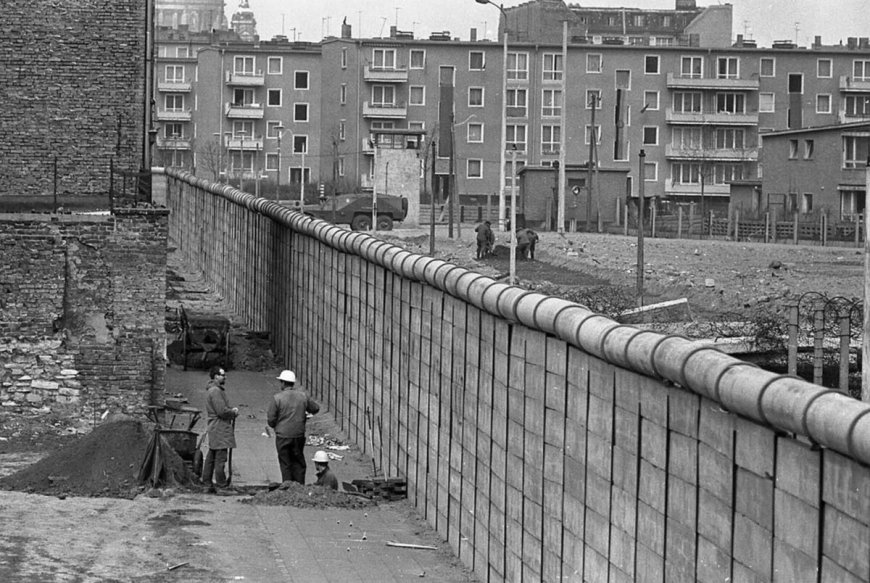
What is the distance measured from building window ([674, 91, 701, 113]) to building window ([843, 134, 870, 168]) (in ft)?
95.4

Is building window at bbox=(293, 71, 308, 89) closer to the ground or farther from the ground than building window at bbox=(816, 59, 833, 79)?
closer to the ground

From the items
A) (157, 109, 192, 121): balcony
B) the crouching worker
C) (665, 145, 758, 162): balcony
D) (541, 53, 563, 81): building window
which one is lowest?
the crouching worker

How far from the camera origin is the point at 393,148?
226 feet

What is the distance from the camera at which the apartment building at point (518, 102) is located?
9425cm

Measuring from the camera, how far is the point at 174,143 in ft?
316

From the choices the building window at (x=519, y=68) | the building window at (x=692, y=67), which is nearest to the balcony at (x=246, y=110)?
the building window at (x=519, y=68)

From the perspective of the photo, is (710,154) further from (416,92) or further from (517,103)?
(416,92)

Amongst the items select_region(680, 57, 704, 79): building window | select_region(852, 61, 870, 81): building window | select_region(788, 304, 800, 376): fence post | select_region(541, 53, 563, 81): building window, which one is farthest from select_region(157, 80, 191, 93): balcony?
select_region(788, 304, 800, 376): fence post

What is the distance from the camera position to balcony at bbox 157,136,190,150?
96.2 meters

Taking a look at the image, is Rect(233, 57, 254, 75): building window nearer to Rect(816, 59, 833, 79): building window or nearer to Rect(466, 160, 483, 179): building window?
Rect(466, 160, 483, 179): building window

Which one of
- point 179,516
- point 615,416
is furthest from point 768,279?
point 615,416

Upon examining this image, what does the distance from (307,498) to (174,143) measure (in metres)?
80.2

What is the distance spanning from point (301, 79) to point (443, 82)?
9818 millimetres

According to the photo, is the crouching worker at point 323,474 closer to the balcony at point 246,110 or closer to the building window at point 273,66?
the balcony at point 246,110
